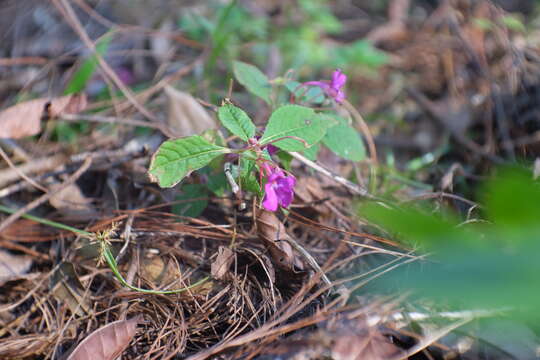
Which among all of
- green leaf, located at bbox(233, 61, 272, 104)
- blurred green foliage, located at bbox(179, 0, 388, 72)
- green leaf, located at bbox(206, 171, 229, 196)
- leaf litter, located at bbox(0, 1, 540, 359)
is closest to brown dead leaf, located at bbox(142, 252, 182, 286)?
leaf litter, located at bbox(0, 1, 540, 359)

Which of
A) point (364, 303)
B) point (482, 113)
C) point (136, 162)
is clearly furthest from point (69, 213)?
point (482, 113)

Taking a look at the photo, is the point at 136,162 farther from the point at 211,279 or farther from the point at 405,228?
the point at 405,228

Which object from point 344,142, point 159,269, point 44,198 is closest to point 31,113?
point 44,198

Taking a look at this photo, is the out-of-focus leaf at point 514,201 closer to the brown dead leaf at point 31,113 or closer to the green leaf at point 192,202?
the green leaf at point 192,202

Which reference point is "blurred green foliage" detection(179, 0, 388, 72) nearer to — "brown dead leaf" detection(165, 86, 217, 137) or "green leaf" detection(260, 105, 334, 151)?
"brown dead leaf" detection(165, 86, 217, 137)

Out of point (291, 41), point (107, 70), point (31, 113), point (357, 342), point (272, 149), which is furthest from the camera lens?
point (291, 41)

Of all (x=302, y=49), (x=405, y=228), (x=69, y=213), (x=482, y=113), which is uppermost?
(x=405, y=228)

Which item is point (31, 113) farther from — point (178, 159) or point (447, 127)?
point (447, 127)
